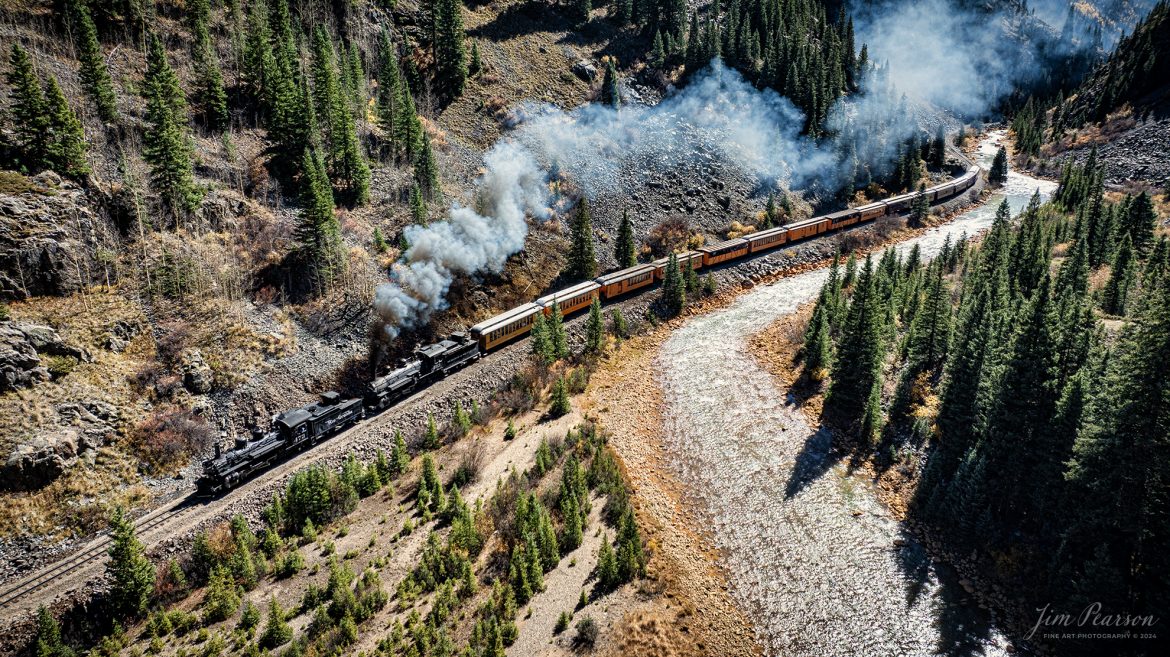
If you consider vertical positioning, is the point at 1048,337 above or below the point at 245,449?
above

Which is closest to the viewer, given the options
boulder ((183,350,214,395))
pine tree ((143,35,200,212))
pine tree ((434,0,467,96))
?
boulder ((183,350,214,395))

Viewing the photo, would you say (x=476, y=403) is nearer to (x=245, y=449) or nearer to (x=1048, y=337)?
(x=245, y=449)

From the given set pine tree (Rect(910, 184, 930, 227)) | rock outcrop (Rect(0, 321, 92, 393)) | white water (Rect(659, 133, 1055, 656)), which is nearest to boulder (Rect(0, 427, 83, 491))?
rock outcrop (Rect(0, 321, 92, 393))

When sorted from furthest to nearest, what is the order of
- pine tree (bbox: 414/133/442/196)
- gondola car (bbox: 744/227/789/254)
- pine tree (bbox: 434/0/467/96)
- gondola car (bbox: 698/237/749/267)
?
pine tree (bbox: 434/0/467/96) < gondola car (bbox: 744/227/789/254) < gondola car (bbox: 698/237/749/267) < pine tree (bbox: 414/133/442/196)

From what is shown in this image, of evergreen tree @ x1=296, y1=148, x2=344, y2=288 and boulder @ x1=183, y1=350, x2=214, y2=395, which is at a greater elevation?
evergreen tree @ x1=296, y1=148, x2=344, y2=288


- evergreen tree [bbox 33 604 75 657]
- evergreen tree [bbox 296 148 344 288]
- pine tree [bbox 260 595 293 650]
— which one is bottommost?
pine tree [bbox 260 595 293 650]

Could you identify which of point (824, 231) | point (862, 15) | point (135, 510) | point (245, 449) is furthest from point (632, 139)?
point (862, 15)

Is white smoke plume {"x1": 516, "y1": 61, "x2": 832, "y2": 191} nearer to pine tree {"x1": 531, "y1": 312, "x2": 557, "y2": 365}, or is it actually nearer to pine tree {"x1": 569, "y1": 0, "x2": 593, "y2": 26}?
pine tree {"x1": 569, "y1": 0, "x2": 593, "y2": 26}

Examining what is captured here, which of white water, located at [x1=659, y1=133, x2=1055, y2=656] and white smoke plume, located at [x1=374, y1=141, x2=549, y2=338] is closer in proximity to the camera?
white water, located at [x1=659, y1=133, x2=1055, y2=656]
